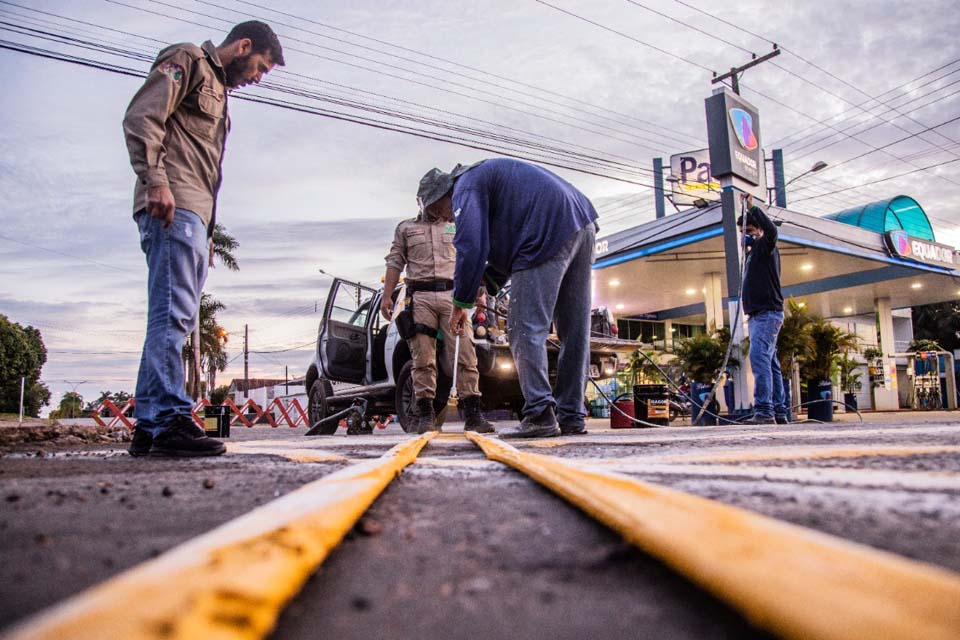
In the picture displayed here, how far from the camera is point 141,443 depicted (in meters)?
2.79

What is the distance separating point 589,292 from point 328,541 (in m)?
3.65

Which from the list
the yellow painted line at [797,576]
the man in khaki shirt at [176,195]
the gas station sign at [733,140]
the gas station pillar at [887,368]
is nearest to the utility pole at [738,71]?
the gas station sign at [733,140]

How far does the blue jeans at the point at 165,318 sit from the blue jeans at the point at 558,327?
1.88 meters

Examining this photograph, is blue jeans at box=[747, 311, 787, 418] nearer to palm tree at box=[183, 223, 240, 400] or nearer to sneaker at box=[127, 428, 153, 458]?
sneaker at box=[127, 428, 153, 458]

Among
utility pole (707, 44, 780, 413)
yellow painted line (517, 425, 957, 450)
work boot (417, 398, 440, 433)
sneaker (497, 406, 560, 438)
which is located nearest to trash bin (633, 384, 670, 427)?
utility pole (707, 44, 780, 413)

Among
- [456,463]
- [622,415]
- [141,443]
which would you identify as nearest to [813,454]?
[456,463]

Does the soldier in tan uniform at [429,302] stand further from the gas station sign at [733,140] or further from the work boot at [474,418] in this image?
the gas station sign at [733,140]

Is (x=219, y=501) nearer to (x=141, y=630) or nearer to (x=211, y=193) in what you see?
(x=141, y=630)

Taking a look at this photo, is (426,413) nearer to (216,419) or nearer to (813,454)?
(813,454)

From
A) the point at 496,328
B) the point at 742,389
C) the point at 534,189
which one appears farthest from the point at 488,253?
the point at 742,389

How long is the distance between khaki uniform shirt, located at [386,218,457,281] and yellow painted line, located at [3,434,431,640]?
15.7ft

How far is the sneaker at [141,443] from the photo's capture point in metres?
2.77

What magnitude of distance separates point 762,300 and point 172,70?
5333 mm

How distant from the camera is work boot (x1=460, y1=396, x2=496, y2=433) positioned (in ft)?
16.5
